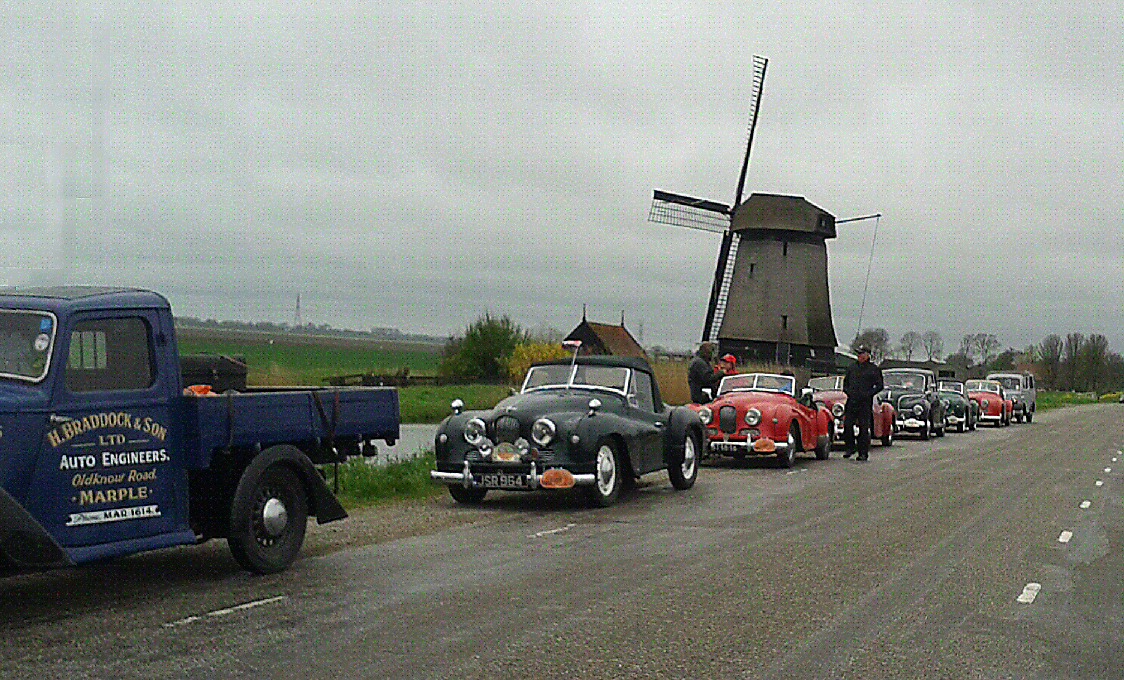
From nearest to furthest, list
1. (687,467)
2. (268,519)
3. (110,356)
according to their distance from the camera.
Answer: (110,356)
(268,519)
(687,467)

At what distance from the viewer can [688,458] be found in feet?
52.0

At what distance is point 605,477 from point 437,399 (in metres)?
36.3

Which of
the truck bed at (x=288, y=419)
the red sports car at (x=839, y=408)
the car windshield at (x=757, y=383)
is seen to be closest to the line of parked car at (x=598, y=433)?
the car windshield at (x=757, y=383)

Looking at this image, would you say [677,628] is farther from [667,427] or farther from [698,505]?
[667,427]

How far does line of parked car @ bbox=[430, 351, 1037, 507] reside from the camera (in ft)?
43.5

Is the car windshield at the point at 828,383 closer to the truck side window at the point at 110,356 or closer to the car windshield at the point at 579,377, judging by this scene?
the car windshield at the point at 579,377

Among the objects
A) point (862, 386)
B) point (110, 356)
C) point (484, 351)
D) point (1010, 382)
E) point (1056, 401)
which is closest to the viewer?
point (110, 356)

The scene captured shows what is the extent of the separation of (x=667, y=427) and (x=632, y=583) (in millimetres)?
6806

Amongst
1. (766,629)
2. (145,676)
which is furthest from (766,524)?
(145,676)

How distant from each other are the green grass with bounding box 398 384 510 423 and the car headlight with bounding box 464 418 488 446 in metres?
21.5

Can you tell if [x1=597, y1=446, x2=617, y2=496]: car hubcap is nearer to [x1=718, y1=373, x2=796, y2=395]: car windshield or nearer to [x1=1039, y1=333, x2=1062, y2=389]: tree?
[x1=718, y1=373, x2=796, y2=395]: car windshield

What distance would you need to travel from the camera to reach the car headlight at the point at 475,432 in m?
13.5

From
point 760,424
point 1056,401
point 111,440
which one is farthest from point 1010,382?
point 1056,401

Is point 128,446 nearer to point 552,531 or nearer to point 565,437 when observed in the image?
point 552,531
